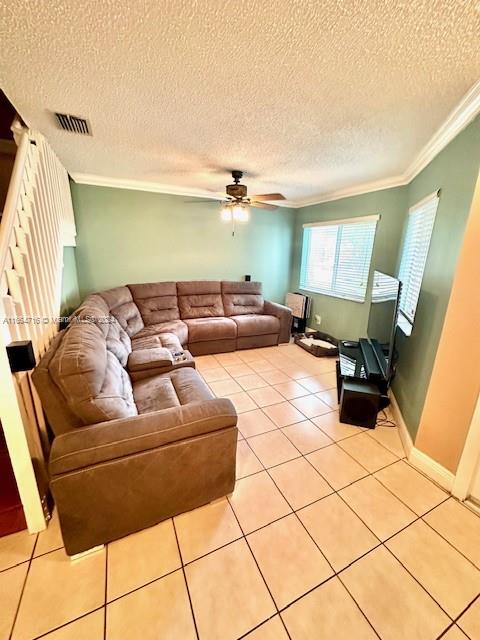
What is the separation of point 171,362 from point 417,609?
6.84 ft

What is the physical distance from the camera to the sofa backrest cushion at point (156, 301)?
376 cm

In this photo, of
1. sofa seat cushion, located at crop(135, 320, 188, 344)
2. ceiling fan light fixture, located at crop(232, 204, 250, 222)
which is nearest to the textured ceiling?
ceiling fan light fixture, located at crop(232, 204, 250, 222)

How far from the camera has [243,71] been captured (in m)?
1.35

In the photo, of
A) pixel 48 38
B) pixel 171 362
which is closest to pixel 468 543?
pixel 171 362

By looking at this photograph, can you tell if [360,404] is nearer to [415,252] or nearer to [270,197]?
[415,252]

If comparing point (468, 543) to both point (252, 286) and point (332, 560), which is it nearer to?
point (332, 560)

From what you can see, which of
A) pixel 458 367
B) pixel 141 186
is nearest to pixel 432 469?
pixel 458 367

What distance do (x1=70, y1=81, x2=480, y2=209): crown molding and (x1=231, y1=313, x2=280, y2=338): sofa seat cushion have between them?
6.79 ft

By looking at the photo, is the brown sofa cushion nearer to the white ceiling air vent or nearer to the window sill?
the white ceiling air vent

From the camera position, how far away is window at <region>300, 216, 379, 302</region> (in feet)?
12.2

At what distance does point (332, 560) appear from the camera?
129 centimetres

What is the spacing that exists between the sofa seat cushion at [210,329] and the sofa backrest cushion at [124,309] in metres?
0.71

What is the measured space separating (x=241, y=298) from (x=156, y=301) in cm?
144

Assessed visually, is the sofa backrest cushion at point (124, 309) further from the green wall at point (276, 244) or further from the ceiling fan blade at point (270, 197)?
the ceiling fan blade at point (270, 197)
